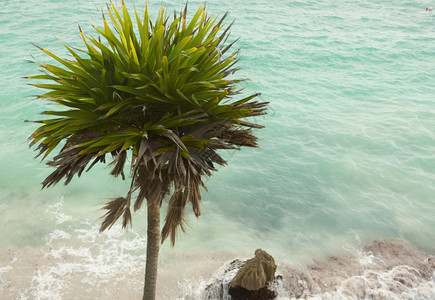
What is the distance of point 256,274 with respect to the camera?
301 inches

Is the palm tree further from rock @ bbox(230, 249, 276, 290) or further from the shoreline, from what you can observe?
the shoreline

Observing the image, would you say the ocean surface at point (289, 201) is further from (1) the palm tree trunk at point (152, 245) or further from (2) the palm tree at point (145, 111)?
(1) the palm tree trunk at point (152, 245)

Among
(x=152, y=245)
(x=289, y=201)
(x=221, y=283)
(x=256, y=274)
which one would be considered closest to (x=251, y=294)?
(x=256, y=274)

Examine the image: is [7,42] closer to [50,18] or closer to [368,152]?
[50,18]

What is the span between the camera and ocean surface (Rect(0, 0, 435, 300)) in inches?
346

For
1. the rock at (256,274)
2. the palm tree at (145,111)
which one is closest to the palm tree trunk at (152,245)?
the palm tree at (145,111)

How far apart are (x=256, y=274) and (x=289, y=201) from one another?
4.91 meters

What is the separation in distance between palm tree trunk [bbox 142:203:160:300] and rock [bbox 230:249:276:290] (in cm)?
208

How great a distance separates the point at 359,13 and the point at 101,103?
108ft

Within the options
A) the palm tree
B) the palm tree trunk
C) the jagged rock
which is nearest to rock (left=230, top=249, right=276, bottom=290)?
the jagged rock

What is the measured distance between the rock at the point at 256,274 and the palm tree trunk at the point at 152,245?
2079 millimetres

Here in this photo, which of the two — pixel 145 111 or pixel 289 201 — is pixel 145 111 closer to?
pixel 145 111

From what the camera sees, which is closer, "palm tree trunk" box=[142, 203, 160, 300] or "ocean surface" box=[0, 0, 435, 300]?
"palm tree trunk" box=[142, 203, 160, 300]

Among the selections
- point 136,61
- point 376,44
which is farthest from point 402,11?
point 136,61
